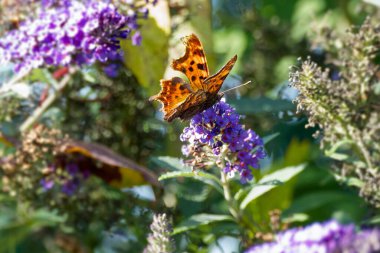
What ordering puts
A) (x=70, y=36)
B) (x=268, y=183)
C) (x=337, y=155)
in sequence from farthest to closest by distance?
(x=70, y=36)
(x=337, y=155)
(x=268, y=183)

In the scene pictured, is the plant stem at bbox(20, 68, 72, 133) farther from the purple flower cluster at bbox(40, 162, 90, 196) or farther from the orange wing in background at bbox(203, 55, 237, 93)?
the orange wing in background at bbox(203, 55, 237, 93)

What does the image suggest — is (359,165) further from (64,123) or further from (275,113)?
(64,123)

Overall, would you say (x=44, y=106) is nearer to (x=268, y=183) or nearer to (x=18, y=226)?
(x=18, y=226)

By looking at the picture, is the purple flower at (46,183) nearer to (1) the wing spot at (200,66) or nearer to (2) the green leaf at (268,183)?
(2) the green leaf at (268,183)

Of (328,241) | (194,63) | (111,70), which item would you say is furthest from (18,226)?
(328,241)

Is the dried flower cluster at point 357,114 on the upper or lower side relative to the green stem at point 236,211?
upper

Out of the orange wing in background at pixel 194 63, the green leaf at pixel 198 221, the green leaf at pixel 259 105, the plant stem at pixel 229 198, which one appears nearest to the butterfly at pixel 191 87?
the orange wing in background at pixel 194 63
